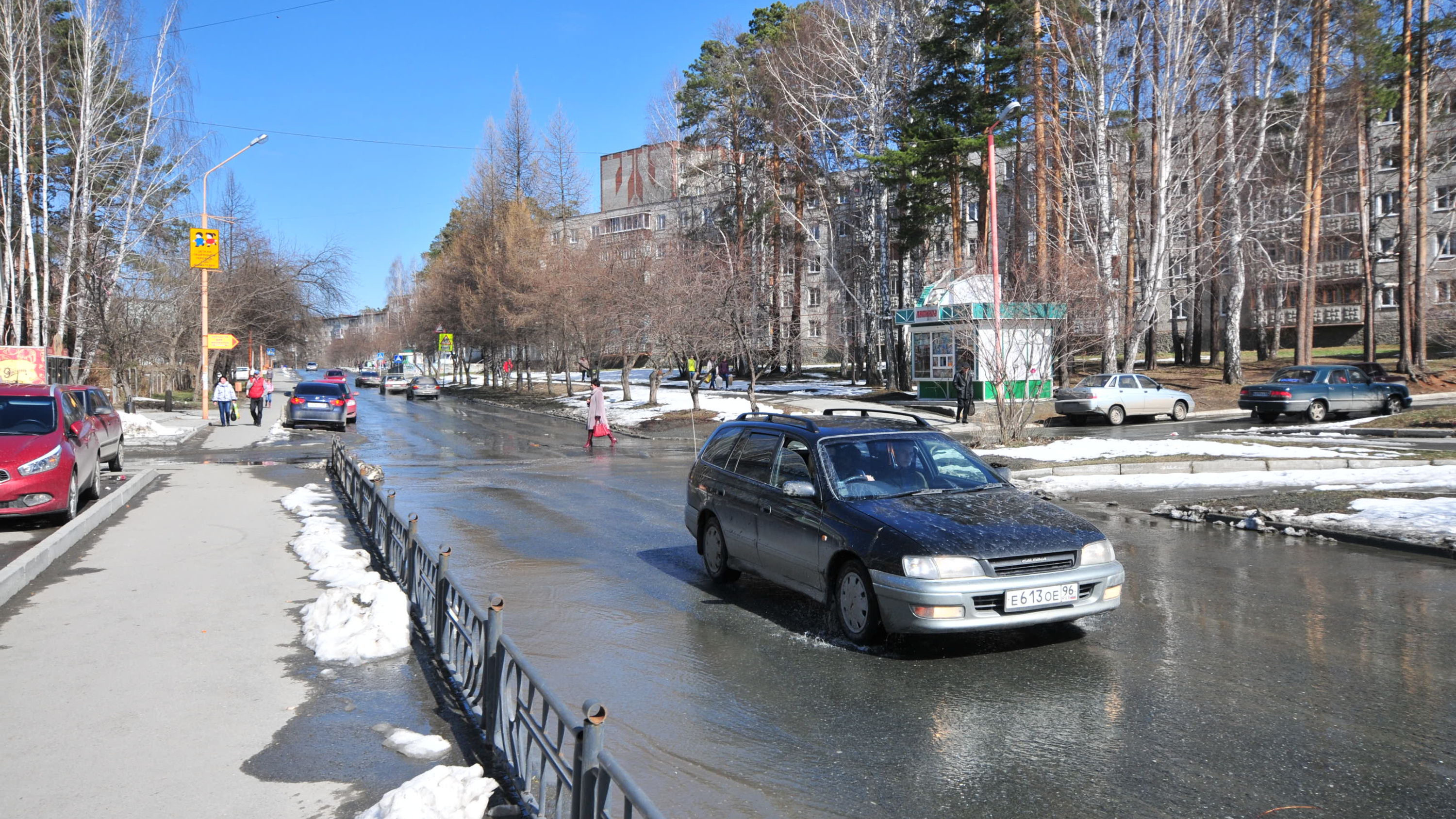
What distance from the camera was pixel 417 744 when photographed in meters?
5.02

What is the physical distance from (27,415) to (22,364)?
15815 millimetres

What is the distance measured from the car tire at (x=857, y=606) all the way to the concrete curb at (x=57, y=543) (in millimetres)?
6625

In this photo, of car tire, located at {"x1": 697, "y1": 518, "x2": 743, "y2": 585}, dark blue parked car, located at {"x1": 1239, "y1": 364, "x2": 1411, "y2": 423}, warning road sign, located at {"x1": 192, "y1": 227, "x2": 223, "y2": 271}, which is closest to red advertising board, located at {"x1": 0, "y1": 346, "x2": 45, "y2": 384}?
warning road sign, located at {"x1": 192, "y1": 227, "x2": 223, "y2": 271}

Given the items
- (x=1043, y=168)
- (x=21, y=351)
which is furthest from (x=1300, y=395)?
(x=21, y=351)

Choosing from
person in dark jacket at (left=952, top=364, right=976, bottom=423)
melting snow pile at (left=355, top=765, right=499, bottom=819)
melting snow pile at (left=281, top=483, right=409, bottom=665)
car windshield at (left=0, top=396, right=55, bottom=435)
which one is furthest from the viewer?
person in dark jacket at (left=952, top=364, right=976, bottom=423)

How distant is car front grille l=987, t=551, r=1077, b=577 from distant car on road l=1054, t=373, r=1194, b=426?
2494 cm

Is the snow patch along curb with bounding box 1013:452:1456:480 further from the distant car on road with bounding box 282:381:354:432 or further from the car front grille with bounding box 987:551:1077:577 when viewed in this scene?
the distant car on road with bounding box 282:381:354:432

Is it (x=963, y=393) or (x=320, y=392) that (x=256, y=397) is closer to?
(x=320, y=392)

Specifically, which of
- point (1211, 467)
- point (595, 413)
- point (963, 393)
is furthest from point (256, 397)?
point (1211, 467)

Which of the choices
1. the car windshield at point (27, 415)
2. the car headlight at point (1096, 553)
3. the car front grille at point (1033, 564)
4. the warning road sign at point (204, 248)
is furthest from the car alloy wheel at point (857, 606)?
the warning road sign at point (204, 248)

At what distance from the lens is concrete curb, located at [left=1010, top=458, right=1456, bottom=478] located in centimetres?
1670

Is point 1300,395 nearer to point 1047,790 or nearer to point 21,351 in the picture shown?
point 1047,790

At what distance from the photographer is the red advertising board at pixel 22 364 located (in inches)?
982

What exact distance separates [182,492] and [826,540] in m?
12.5
